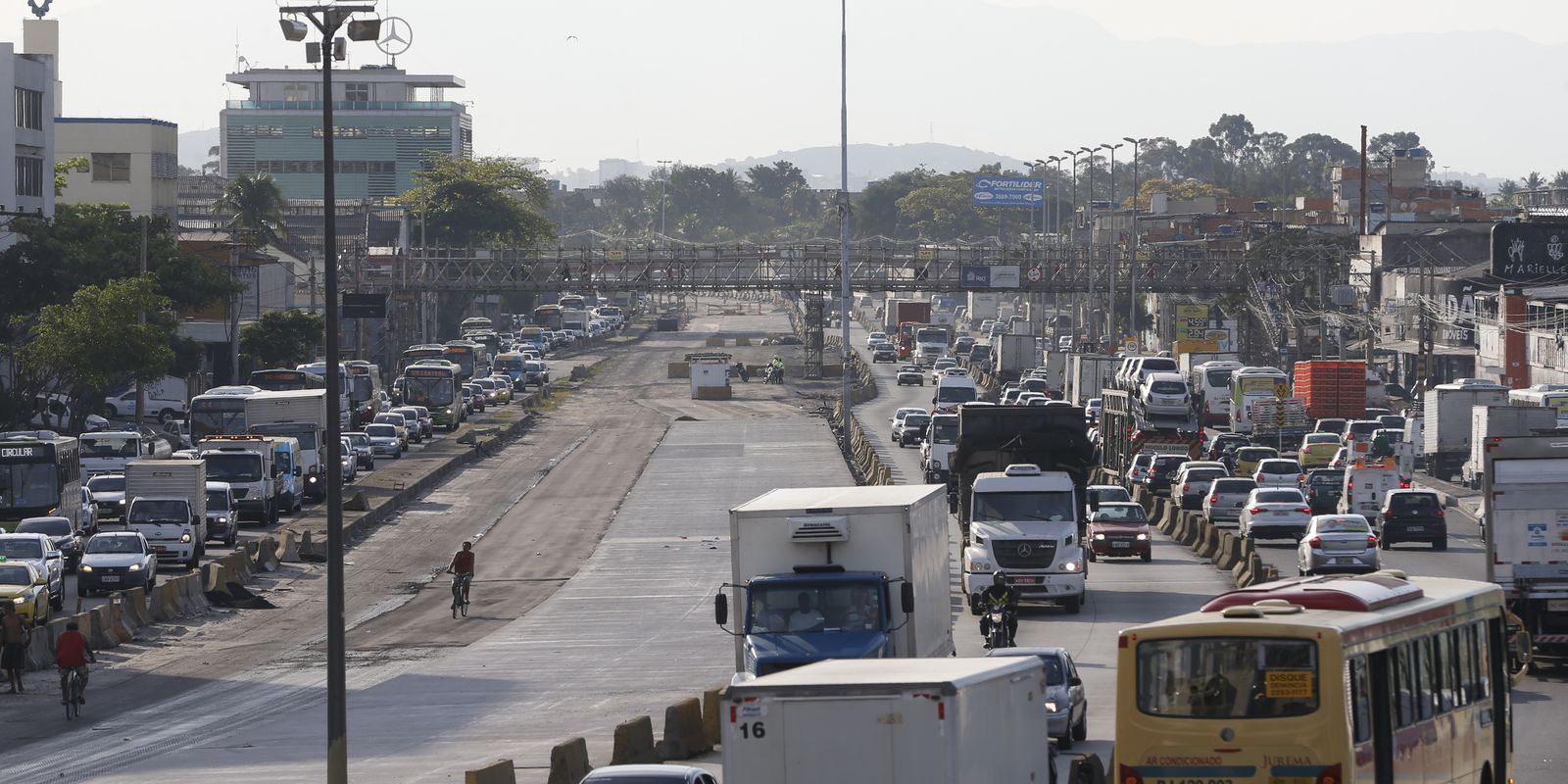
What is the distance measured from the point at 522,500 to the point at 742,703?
54993 mm

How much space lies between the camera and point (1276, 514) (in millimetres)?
51812

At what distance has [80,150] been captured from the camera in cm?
14238

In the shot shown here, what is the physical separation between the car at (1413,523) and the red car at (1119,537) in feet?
18.2

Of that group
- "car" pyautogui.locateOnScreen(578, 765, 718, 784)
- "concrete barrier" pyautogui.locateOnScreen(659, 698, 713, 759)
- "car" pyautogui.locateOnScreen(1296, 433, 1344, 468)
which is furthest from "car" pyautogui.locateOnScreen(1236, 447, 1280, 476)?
"car" pyautogui.locateOnScreen(578, 765, 718, 784)

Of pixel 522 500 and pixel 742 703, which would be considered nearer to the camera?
pixel 742 703

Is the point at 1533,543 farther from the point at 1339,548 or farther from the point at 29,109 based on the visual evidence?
the point at 29,109

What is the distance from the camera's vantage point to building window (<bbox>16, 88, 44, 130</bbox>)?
91000mm

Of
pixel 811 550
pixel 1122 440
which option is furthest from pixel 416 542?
pixel 811 550

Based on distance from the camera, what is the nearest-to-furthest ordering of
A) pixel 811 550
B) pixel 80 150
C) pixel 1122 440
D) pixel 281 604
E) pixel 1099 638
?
1. pixel 811 550
2. pixel 1099 638
3. pixel 281 604
4. pixel 1122 440
5. pixel 80 150

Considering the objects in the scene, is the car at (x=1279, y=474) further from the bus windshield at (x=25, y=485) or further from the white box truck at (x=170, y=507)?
the bus windshield at (x=25, y=485)

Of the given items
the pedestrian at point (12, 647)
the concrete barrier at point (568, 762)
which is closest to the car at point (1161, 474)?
the pedestrian at point (12, 647)

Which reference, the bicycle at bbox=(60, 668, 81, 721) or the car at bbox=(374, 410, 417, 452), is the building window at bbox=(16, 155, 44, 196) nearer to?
the car at bbox=(374, 410, 417, 452)

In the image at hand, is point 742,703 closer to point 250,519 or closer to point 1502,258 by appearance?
point 250,519

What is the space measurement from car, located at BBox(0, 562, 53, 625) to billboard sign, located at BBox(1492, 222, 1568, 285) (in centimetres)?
7197
